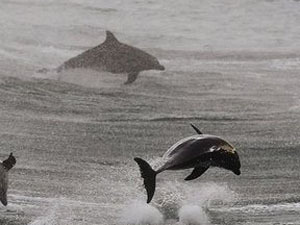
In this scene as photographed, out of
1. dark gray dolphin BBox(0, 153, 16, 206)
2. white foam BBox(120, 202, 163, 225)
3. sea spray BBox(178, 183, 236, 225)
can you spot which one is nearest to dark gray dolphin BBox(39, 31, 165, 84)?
sea spray BBox(178, 183, 236, 225)

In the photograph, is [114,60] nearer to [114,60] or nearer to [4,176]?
[114,60]

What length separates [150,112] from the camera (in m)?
9.97

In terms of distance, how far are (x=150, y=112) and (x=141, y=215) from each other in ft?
11.1

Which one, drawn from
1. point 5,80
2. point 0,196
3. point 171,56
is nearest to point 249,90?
point 171,56

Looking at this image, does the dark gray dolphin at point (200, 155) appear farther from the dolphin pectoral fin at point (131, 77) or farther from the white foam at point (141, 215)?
the dolphin pectoral fin at point (131, 77)

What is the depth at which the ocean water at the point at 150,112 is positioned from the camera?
23.1 feet

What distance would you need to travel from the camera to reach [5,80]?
448 inches

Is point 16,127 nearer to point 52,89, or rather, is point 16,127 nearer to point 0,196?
point 52,89

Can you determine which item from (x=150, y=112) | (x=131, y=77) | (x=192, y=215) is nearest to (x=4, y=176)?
(x=192, y=215)

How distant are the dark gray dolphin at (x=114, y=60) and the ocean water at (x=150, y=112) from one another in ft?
0.49

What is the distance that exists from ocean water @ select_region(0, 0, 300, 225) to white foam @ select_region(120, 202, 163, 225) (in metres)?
A: 0.01

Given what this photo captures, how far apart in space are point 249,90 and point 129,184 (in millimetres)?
4132

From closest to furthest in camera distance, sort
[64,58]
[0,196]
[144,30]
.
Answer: [0,196] < [64,58] < [144,30]

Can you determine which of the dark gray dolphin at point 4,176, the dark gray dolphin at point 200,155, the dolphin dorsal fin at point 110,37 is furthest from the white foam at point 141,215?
the dolphin dorsal fin at point 110,37
